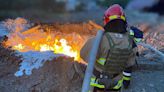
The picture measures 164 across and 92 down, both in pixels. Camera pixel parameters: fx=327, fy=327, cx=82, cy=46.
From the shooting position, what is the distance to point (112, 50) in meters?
3.51

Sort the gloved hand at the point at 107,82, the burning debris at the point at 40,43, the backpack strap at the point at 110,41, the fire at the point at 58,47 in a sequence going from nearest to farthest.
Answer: the backpack strap at the point at 110,41 → the gloved hand at the point at 107,82 → the burning debris at the point at 40,43 → the fire at the point at 58,47

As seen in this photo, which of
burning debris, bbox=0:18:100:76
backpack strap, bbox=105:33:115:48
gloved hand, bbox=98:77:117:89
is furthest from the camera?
burning debris, bbox=0:18:100:76

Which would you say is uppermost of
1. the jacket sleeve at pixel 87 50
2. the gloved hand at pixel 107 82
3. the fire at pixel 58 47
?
the fire at pixel 58 47

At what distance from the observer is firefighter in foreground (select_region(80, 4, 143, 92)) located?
3.51m

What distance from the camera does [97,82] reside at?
3.79 m

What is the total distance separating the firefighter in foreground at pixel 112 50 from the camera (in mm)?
3510

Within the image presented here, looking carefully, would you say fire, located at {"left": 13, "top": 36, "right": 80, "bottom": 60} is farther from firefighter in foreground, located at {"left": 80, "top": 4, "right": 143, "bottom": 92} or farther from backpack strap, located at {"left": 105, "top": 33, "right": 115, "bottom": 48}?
backpack strap, located at {"left": 105, "top": 33, "right": 115, "bottom": 48}

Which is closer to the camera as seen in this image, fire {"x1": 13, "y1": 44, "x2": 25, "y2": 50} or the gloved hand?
the gloved hand

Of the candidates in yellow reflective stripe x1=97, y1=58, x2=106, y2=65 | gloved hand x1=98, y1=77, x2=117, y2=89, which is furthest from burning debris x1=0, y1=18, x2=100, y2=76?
yellow reflective stripe x1=97, y1=58, x2=106, y2=65

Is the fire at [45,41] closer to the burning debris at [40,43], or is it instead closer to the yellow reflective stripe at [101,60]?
the burning debris at [40,43]

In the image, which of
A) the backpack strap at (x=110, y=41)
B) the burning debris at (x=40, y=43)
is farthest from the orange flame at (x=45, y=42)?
the backpack strap at (x=110, y=41)

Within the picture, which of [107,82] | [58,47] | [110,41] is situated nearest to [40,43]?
[58,47]

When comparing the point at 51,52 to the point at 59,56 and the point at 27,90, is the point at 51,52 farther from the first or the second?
the point at 27,90

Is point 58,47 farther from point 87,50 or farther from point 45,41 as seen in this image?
point 87,50
